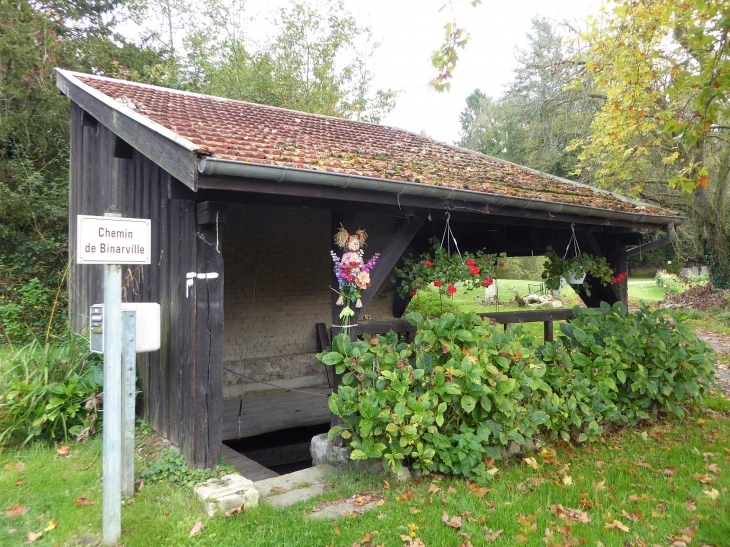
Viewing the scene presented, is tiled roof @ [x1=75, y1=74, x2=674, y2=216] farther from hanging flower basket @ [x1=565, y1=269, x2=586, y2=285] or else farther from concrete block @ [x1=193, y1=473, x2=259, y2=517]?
concrete block @ [x1=193, y1=473, x2=259, y2=517]

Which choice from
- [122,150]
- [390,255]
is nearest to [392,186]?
[390,255]

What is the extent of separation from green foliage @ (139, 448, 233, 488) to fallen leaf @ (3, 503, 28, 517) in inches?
29.9

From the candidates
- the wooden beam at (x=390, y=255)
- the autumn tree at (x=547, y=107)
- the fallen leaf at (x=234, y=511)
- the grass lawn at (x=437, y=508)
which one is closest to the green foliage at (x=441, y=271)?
the wooden beam at (x=390, y=255)

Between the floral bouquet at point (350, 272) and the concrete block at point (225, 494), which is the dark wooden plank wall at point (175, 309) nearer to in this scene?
the concrete block at point (225, 494)

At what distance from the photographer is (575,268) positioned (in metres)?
5.99

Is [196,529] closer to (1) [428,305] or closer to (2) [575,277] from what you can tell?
(2) [575,277]

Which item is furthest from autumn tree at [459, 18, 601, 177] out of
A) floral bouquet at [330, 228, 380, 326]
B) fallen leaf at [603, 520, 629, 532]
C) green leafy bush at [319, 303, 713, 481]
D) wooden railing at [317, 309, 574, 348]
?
fallen leaf at [603, 520, 629, 532]

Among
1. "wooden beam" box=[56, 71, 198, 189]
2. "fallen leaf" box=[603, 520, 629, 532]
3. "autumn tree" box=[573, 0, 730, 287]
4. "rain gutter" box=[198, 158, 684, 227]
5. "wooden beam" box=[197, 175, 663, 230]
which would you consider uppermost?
"autumn tree" box=[573, 0, 730, 287]

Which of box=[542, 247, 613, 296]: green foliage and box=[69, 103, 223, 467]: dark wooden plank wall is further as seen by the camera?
box=[542, 247, 613, 296]: green foliage

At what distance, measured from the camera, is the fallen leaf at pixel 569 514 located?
3459 mm

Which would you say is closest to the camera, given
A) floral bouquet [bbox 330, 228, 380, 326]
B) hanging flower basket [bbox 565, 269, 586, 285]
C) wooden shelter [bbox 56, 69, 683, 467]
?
wooden shelter [bbox 56, 69, 683, 467]

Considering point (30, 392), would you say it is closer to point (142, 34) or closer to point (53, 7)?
point (53, 7)

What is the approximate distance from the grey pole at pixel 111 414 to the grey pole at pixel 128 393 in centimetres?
46

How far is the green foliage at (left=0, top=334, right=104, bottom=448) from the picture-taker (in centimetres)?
433
